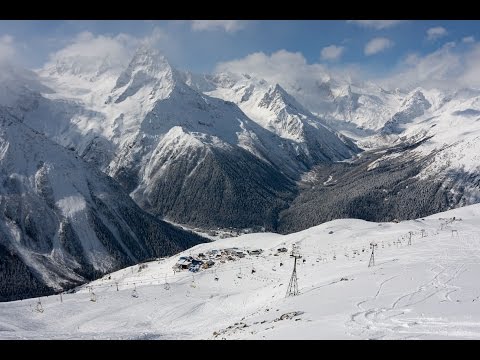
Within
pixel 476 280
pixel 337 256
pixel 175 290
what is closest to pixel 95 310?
pixel 175 290

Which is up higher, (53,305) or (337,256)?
(337,256)

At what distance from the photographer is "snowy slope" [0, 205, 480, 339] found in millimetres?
37750

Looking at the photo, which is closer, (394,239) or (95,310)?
(95,310)

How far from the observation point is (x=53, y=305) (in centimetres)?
8450

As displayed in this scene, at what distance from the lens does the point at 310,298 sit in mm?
59406

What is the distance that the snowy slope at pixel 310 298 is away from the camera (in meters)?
37.8

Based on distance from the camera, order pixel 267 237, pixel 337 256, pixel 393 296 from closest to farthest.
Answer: pixel 393 296 → pixel 337 256 → pixel 267 237

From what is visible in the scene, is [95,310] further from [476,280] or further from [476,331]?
[476,331]

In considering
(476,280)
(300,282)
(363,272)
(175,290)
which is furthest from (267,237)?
(476,280)

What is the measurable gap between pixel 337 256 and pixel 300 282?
26.4 m
